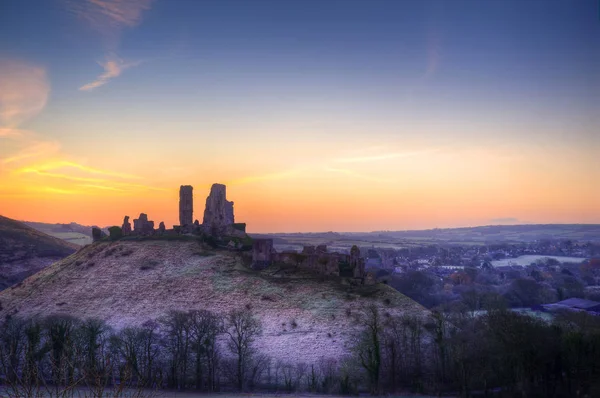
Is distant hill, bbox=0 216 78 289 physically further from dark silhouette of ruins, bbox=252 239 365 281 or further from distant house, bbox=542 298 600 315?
distant house, bbox=542 298 600 315

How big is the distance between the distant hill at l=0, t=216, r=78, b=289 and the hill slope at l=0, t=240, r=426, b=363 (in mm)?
34252

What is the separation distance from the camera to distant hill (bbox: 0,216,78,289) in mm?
127631

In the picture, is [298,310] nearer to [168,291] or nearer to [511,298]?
[168,291]

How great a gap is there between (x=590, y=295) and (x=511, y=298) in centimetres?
2220

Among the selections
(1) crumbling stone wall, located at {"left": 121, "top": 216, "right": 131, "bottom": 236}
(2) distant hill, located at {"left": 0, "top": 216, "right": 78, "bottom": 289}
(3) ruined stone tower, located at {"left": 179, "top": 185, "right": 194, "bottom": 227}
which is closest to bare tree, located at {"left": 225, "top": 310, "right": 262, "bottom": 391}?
(3) ruined stone tower, located at {"left": 179, "top": 185, "right": 194, "bottom": 227}

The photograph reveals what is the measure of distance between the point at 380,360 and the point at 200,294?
1482 inches

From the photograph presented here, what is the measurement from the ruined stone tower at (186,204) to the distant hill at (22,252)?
51.8 m

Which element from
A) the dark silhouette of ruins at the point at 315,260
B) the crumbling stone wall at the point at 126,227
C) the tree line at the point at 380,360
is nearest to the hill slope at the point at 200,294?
the dark silhouette of ruins at the point at 315,260

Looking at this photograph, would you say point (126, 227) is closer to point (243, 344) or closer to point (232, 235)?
point (232, 235)

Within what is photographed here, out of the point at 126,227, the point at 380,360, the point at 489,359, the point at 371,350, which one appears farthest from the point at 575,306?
the point at 126,227

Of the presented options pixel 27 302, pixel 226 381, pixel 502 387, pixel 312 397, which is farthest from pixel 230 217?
pixel 502 387

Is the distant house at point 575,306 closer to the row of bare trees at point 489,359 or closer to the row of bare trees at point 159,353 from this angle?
the row of bare trees at point 489,359

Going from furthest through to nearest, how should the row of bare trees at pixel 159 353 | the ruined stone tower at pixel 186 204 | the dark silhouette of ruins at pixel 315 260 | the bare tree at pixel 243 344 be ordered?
the ruined stone tower at pixel 186 204
the dark silhouette of ruins at pixel 315 260
the bare tree at pixel 243 344
the row of bare trees at pixel 159 353

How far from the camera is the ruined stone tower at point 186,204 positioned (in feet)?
378
